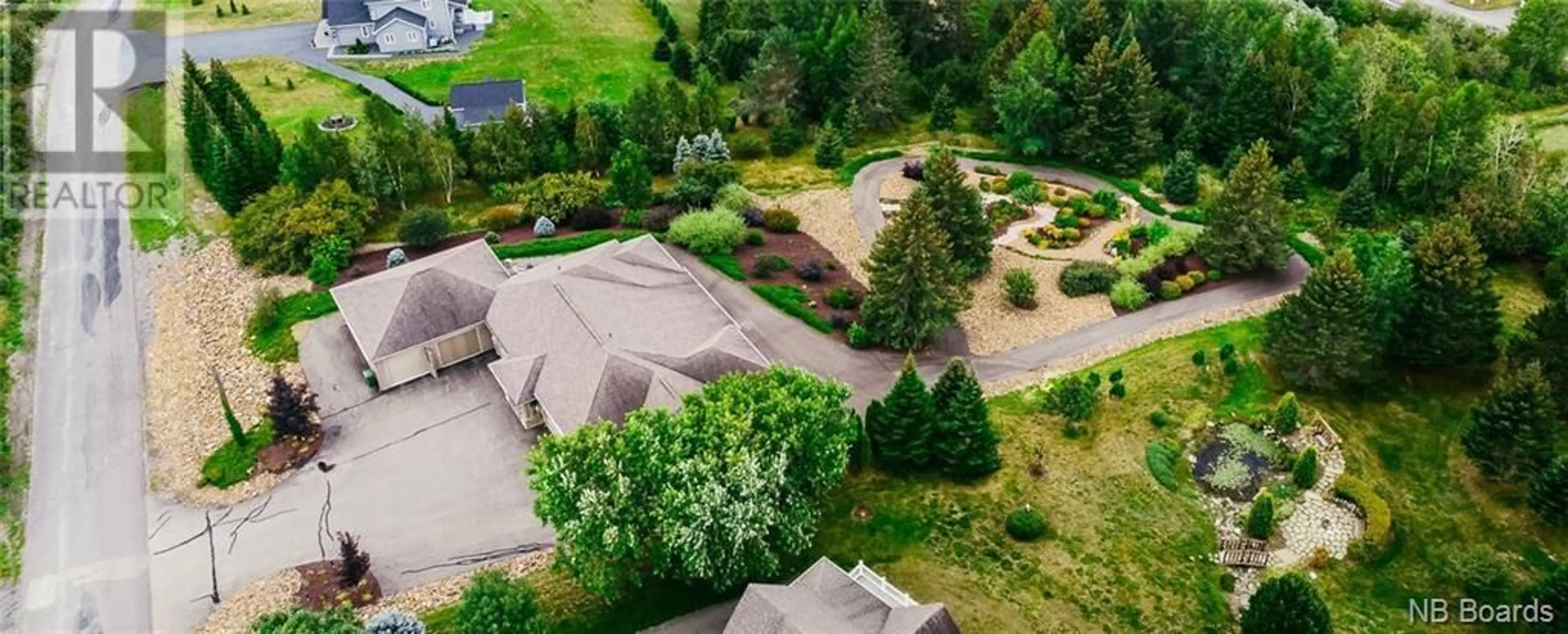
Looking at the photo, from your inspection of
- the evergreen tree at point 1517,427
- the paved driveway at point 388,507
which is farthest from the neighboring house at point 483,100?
the evergreen tree at point 1517,427

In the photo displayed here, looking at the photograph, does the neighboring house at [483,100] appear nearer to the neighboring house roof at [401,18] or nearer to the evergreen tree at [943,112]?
the neighboring house roof at [401,18]

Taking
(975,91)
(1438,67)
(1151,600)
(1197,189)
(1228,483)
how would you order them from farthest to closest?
1. (975,91)
2. (1438,67)
3. (1197,189)
4. (1228,483)
5. (1151,600)

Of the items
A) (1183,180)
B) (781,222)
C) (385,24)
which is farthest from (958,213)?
(385,24)

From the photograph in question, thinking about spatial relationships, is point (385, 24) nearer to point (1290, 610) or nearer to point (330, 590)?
point (330, 590)

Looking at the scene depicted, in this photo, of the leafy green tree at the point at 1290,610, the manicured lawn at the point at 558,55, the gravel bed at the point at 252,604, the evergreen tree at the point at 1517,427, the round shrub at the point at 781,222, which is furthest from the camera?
the manicured lawn at the point at 558,55

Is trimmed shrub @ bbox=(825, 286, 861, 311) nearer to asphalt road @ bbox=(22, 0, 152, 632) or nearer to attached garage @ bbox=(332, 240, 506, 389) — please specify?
attached garage @ bbox=(332, 240, 506, 389)

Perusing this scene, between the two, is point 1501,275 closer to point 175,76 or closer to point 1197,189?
point 1197,189

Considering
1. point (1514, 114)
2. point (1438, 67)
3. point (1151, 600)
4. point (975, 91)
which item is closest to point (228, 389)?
point (1151, 600)
